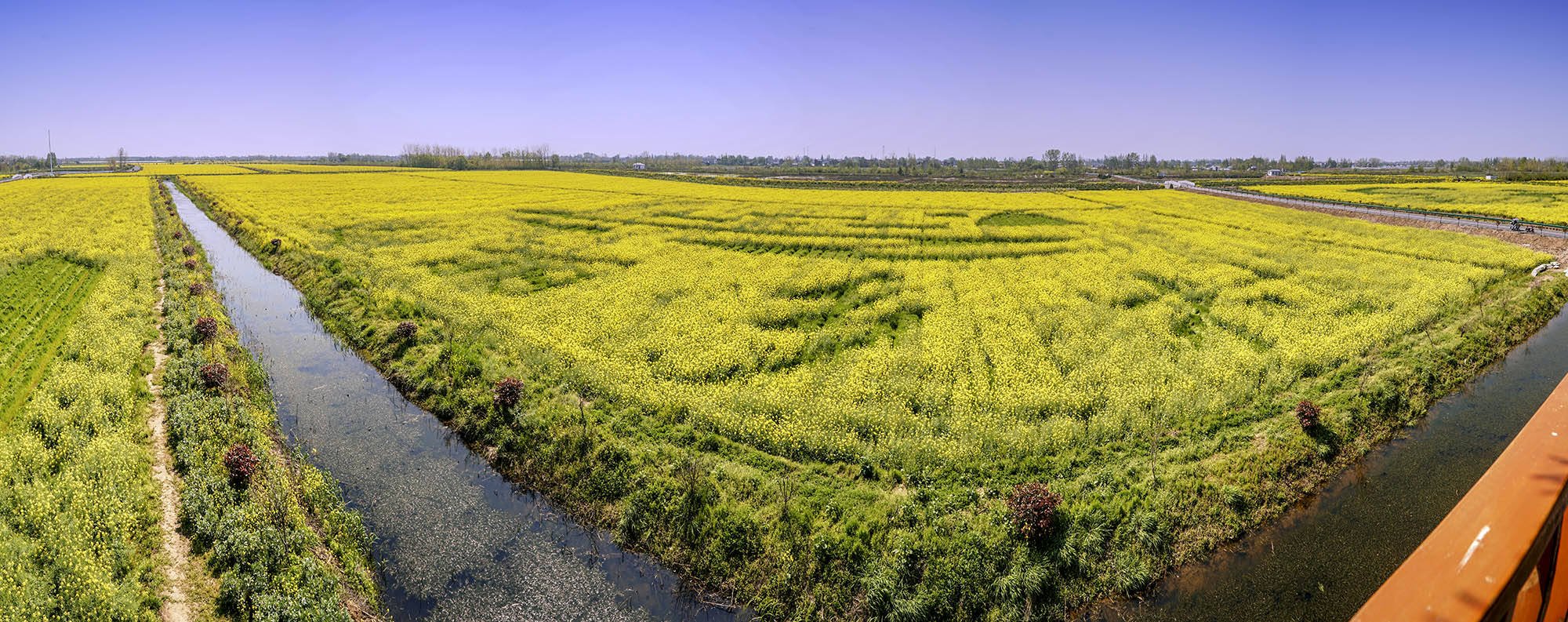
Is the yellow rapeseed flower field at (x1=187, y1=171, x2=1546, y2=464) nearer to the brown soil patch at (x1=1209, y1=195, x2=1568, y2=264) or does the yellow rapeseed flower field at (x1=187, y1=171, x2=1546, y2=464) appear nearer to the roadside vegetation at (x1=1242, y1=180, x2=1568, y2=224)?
the brown soil patch at (x1=1209, y1=195, x2=1568, y2=264)

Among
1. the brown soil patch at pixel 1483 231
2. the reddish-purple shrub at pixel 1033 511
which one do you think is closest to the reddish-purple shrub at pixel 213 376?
the reddish-purple shrub at pixel 1033 511

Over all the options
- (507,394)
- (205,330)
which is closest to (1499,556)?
(507,394)

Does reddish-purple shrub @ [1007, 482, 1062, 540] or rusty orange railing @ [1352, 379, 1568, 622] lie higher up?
rusty orange railing @ [1352, 379, 1568, 622]

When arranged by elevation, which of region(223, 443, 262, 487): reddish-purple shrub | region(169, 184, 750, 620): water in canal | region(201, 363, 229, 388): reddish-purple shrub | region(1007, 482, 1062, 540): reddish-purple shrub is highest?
region(201, 363, 229, 388): reddish-purple shrub

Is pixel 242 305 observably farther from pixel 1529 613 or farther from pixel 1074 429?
pixel 1529 613

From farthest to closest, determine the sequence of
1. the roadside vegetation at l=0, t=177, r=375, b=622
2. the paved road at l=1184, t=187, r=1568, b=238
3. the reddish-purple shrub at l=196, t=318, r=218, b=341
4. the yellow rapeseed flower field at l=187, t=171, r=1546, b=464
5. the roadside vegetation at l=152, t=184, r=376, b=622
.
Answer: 1. the paved road at l=1184, t=187, r=1568, b=238
2. the reddish-purple shrub at l=196, t=318, r=218, b=341
3. the yellow rapeseed flower field at l=187, t=171, r=1546, b=464
4. the roadside vegetation at l=152, t=184, r=376, b=622
5. the roadside vegetation at l=0, t=177, r=375, b=622

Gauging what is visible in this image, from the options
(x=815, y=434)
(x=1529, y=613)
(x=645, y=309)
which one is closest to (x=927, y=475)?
(x=815, y=434)

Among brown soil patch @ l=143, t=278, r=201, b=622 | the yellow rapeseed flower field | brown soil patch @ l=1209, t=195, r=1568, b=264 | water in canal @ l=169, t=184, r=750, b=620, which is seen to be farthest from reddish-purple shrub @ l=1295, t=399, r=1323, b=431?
brown soil patch @ l=1209, t=195, r=1568, b=264
